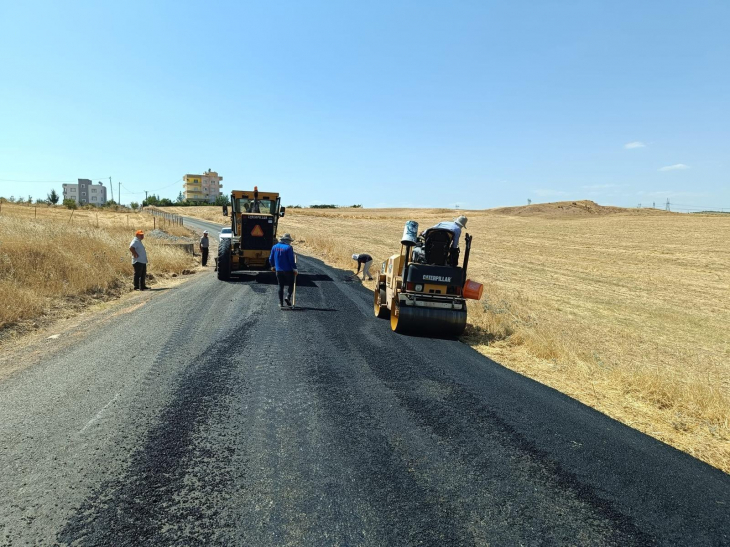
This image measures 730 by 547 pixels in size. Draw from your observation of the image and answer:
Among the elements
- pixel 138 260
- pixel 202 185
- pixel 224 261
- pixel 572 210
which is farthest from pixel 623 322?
pixel 202 185

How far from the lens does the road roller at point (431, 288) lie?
32.0ft

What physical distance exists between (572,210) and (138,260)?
8254 centimetres

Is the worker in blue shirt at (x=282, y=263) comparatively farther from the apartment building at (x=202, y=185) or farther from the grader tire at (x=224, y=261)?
the apartment building at (x=202, y=185)

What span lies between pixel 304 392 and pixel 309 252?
2505 centimetres

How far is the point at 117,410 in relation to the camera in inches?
208

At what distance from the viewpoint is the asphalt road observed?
11.4ft

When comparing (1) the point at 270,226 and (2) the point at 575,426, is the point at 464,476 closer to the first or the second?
(2) the point at 575,426

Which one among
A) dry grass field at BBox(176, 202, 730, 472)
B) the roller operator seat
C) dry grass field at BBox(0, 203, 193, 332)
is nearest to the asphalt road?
dry grass field at BBox(176, 202, 730, 472)

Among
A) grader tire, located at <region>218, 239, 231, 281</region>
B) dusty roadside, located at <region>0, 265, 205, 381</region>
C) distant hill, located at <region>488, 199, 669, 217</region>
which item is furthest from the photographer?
distant hill, located at <region>488, 199, 669, 217</region>

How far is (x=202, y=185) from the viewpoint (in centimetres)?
16750

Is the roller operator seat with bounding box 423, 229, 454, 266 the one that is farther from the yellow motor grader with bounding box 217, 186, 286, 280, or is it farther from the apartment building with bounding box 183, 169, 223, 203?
the apartment building with bounding box 183, 169, 223, 203

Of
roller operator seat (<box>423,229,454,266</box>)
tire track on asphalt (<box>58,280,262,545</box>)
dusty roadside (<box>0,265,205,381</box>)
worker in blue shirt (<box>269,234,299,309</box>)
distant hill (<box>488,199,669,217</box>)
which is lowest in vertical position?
dusty roadside (<box>0,265,205,381</box>)

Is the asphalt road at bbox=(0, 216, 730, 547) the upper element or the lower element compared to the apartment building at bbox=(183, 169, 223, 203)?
lower

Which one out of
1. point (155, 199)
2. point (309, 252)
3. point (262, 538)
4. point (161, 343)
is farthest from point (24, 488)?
point (155, 199)
